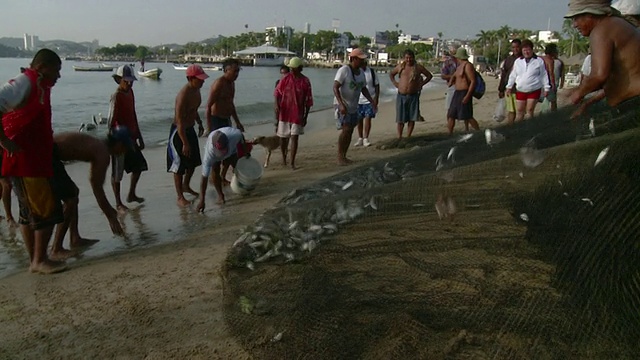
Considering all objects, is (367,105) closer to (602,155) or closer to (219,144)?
(219,144)

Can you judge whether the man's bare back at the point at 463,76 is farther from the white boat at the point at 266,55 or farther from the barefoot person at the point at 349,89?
the white boat at the point at 266,55

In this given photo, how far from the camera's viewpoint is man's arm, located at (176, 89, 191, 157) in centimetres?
664

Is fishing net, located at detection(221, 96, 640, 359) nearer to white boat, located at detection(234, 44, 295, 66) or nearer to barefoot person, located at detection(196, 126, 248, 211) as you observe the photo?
barefoot person, located at detection(196, 126, 248, 211)

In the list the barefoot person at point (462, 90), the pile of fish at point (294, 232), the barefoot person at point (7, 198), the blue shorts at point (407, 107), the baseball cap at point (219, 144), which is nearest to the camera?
the pile of fish at point (294, 232)

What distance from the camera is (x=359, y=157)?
991cm

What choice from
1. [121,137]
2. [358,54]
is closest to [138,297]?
[121,137]

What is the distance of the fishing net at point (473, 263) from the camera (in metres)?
2.44

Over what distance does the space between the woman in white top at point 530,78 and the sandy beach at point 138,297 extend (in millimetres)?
5307

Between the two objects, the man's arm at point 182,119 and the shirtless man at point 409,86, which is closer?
the man's arm at point 182,119

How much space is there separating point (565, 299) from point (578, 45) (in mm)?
72357

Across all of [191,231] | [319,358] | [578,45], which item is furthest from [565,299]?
[578,45]

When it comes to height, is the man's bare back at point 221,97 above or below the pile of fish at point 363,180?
above

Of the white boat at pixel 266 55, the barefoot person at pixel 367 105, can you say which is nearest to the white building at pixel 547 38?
the white boat at pixel 266 55

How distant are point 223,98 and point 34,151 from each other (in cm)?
359
